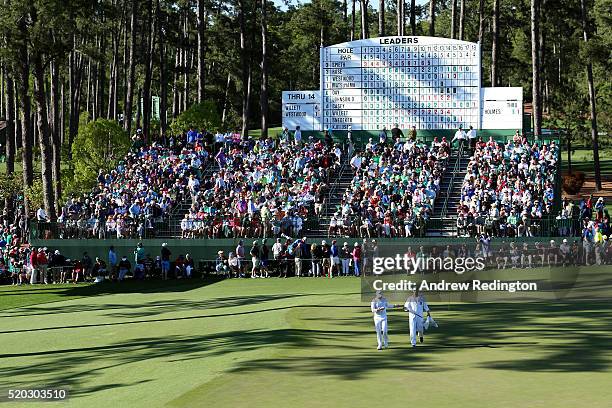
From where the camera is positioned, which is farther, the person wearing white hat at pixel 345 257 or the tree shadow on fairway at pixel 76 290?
the person wearing white hat at pixel 345 257

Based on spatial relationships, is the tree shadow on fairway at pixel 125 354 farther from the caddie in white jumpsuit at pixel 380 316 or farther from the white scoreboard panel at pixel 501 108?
the white scoreboard panel at pixel 501 108

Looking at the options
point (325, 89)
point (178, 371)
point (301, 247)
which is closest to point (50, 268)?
point (301, 247)

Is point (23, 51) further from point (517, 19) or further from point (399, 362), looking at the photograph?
point (517, 19)

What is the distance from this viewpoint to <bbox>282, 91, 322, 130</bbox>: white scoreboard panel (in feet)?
161

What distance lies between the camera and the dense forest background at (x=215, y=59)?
48.7 metres

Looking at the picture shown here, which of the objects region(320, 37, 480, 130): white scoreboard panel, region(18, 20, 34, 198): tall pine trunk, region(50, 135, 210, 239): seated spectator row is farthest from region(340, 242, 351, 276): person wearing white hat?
region(18, 20, 34, 198): tall pine trunk

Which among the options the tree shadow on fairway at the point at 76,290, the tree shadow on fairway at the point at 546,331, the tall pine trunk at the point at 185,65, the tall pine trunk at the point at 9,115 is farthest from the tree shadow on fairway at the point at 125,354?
the tall pine trunk at the point at 185,65

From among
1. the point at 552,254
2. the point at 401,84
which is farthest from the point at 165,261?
the point at 552,254

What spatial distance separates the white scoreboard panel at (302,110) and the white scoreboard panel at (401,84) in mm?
489

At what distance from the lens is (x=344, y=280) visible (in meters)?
36.6

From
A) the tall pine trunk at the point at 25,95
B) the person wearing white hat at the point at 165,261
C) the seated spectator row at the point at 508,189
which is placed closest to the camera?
the seated spectator row at the point at 508,189

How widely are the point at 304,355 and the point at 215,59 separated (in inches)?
2567

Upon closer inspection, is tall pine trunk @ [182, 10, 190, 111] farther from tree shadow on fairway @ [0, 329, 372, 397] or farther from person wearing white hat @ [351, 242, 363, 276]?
tree shadow on fairway @ [0, 329, 372, 397]

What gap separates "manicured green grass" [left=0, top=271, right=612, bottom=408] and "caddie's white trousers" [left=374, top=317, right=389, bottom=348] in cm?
42
